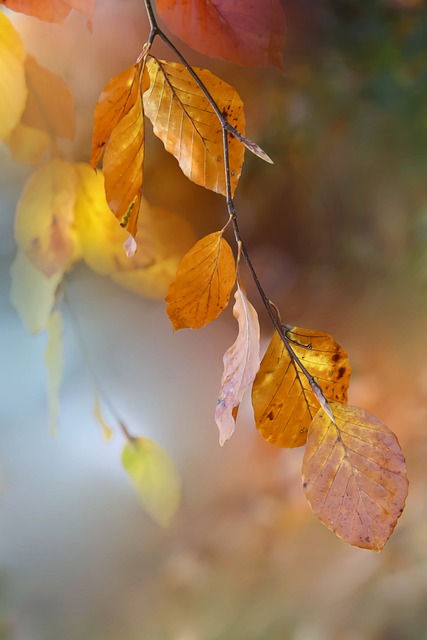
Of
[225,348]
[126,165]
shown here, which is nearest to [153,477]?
[225,348]

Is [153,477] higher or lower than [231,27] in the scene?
lower

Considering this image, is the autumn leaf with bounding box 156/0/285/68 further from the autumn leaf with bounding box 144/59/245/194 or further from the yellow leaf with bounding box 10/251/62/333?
the yellow leaf with bounding box 10/251/62/333

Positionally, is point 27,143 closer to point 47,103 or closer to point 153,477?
point 47,103

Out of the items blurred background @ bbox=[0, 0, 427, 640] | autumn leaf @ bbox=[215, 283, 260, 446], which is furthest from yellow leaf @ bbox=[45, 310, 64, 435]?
autumn leaf @ bbox=[215, 283, 260, 446]

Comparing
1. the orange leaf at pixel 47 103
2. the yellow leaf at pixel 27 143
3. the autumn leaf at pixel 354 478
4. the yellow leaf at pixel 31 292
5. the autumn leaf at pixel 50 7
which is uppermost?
the autumn leaf at pixel 50 7

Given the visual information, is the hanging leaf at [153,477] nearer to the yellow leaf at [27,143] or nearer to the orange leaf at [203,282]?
the orange leaf at [203,282]

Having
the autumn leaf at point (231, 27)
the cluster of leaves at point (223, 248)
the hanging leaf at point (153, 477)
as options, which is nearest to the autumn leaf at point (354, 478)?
the cluster of leaves at point (223, 248)
